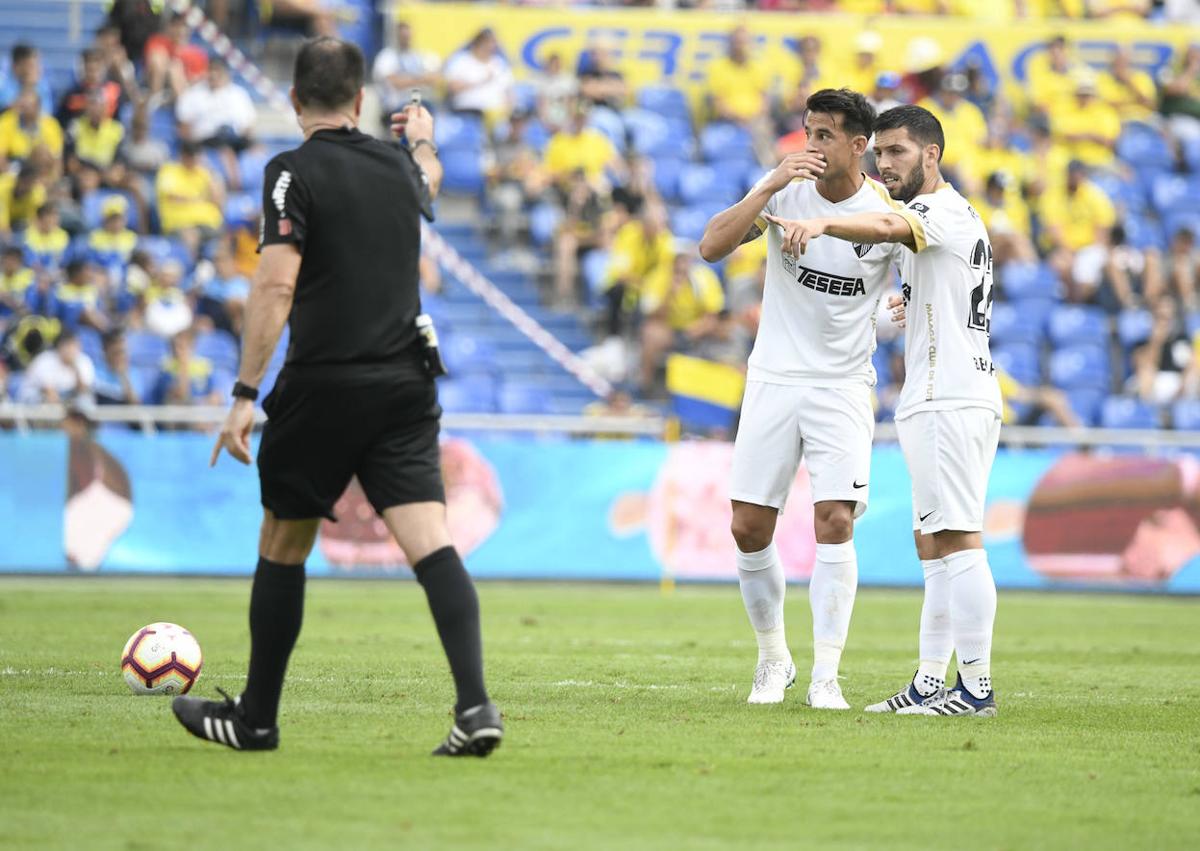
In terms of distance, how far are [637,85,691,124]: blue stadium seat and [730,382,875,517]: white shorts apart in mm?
16249

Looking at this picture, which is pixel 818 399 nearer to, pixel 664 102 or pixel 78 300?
pixel 78 300

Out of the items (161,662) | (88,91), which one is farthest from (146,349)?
(161,662)

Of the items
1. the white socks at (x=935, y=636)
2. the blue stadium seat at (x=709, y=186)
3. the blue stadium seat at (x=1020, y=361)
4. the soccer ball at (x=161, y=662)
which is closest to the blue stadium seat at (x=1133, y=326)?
the blue stadium seat at (x=1020, y=361)

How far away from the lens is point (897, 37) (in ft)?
84.9

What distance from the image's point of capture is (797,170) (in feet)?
26.5

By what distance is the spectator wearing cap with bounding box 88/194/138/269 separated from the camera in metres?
20.3

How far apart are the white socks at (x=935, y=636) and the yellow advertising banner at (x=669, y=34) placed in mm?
17151

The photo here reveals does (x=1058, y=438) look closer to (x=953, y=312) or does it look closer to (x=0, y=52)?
(x=953, y=312)

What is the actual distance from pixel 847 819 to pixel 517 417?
12.9 metres

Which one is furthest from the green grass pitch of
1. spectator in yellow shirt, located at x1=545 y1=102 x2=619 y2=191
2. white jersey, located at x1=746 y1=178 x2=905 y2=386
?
spectator in yellow shirt, located at x1=545 y1=102 x2=619 y2=191

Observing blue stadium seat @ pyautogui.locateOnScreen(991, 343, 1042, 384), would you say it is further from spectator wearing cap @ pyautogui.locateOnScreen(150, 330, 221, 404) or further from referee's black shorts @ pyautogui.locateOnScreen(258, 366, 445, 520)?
referee's black shorts @ pyautogui.locateOnScreen(258, 366, 445, 520)

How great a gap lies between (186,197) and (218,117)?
1.62m

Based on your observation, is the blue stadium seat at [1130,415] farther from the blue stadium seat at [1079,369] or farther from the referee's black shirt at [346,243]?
the referee's black shirt at [346,243]

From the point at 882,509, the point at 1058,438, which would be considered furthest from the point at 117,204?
the point at 1058,438
